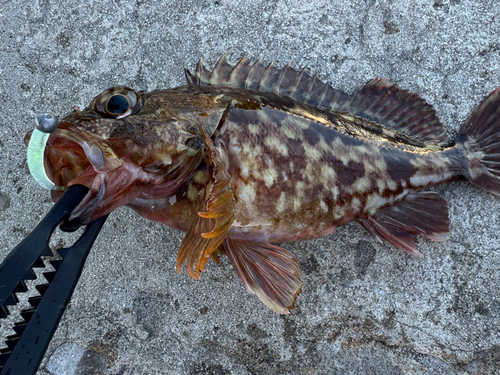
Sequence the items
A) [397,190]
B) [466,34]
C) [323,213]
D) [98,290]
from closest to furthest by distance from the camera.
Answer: [323,213] → [397,190] → [98,290] → [466,34]

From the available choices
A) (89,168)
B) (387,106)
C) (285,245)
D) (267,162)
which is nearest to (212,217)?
(267,162)

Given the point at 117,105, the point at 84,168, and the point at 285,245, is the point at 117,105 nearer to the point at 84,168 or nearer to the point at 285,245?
the point at 84,168

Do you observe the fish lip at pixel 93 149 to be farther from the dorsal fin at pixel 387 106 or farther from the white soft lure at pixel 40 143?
the dorsal fin at pixel 387 106

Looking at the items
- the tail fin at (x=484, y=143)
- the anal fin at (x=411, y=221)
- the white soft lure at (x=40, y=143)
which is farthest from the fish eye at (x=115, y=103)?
the tail fin at (x=484, y=143)

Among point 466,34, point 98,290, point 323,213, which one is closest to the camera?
point 323,213

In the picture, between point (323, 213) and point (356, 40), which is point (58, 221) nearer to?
point (323, 213)

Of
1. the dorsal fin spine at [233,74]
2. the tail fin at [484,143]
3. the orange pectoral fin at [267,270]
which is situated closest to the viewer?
the orange pectoral fin at [267,270]

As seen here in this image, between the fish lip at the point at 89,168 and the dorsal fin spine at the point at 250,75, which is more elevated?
the dorsal fin spine at the point at 250,75

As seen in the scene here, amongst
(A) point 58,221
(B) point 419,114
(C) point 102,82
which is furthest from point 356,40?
(A) point 58,221
